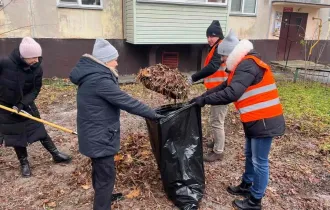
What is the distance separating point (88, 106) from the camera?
2062 millimetres

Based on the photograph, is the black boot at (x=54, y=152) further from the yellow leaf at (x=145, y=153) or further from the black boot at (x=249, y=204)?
the black boot at (x=249, y=204)

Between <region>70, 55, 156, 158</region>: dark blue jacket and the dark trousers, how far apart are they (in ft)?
0.32

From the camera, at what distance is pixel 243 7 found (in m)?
10.1

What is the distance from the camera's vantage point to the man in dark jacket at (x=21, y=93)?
2.71m

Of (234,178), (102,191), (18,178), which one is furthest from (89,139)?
(234,178)

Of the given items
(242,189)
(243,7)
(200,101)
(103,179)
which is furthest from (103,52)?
(243,7)

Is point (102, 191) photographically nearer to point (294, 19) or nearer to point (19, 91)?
point (19, 91)

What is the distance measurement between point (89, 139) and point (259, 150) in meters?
1.41

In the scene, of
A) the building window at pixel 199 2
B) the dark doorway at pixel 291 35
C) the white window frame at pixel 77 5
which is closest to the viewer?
the white window frame at pixel 77 5

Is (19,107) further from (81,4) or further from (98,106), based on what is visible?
(81,4)

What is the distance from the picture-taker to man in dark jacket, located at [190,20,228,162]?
3093 mm

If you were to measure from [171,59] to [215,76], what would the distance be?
251 inches

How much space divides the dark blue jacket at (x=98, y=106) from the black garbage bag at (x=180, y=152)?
0.26 metres

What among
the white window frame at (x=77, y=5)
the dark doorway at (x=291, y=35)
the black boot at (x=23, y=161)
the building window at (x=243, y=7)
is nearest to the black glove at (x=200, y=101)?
the black boot at (x=23, y=161)
